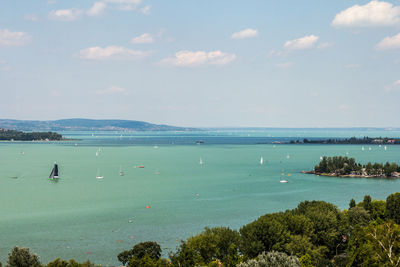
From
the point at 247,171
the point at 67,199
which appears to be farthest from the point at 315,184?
the point at 67,199

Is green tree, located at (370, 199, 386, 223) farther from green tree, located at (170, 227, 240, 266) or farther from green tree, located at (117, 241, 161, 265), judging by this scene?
green tree, located at (117, 241, 161, 265)

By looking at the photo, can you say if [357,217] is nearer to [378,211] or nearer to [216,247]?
[378,211]

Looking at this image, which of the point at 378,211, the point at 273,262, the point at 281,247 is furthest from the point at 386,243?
the point at 378,211

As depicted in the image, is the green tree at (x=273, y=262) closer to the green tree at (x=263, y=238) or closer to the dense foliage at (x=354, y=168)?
the green tree at (x=263, y=238)

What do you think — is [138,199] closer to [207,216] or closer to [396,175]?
[207,216]

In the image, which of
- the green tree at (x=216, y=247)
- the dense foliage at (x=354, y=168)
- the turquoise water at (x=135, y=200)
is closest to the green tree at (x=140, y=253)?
the green tree at (x=216, y=247)

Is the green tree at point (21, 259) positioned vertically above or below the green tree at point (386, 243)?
below

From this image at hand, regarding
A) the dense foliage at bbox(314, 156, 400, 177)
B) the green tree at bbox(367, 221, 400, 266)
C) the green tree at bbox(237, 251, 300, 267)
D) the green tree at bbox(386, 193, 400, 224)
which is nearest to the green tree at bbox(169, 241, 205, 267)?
the green tree at bbox(237, 251, 300, 267)
